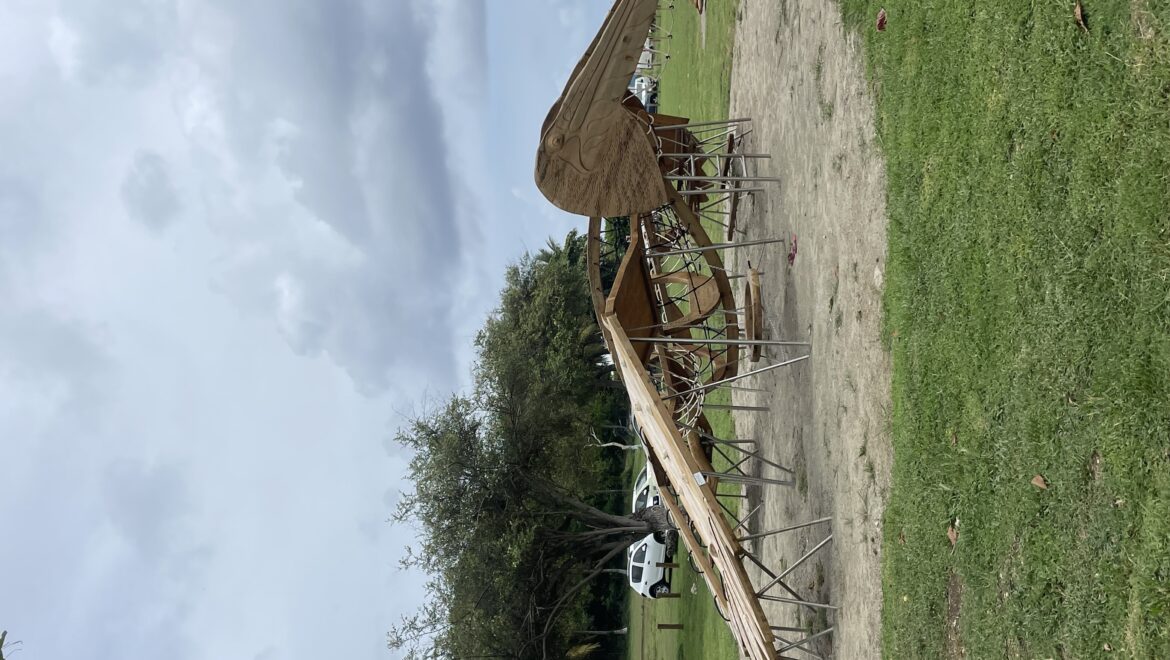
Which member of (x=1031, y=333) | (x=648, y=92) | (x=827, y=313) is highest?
(x=648, y=92)

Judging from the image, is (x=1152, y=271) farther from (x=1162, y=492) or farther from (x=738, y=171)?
(x=738, y=171)

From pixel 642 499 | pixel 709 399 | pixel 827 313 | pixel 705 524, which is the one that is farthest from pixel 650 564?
pixel 705 524

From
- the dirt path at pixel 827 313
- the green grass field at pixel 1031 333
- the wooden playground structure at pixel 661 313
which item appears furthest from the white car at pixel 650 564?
the green grass field at pixel 1031 333

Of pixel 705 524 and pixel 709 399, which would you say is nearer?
pixel 705 524

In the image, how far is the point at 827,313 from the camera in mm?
7797

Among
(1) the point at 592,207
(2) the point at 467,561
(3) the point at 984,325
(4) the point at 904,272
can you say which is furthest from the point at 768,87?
(2) the point at 467,561

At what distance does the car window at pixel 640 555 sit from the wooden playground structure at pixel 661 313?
37.1ft

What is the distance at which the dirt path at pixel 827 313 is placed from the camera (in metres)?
6.45

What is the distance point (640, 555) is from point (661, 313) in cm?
1398

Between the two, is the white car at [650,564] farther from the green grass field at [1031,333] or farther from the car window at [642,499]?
the green grass field at [1031,333]

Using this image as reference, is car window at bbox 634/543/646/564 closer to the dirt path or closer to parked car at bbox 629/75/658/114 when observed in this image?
the dirt path

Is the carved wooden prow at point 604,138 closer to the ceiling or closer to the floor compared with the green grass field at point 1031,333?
closer to the ceiling

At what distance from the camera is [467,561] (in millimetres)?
19344

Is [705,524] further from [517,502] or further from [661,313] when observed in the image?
[517,502]
